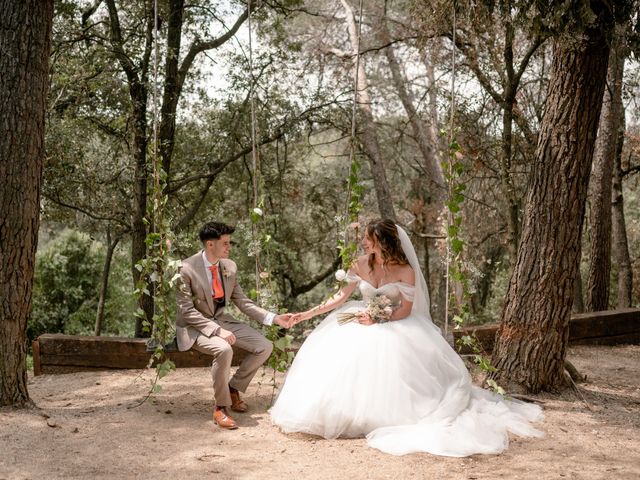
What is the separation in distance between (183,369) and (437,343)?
252cm

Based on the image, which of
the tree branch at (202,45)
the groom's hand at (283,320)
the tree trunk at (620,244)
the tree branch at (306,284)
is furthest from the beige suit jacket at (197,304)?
the tree branch at (306,284)

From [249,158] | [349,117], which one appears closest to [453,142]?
[349,117]

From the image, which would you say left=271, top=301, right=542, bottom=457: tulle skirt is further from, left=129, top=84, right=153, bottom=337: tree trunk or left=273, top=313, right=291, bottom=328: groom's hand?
left=129, top=84, right=153, bottom=337: tree trunk

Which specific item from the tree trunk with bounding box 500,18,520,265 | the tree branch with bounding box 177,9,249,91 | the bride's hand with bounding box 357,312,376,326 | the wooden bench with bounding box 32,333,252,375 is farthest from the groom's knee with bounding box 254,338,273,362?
the tree branch with bounding box 177,9,249,91

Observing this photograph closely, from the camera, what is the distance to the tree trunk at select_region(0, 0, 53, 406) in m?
4.39

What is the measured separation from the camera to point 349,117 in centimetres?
1018

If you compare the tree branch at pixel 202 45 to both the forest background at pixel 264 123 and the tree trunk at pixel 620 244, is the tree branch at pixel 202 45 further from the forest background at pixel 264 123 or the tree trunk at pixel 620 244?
the tree trunk at pixel 620 244

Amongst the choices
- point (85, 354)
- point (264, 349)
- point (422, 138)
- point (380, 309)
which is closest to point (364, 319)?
point (380, 309)

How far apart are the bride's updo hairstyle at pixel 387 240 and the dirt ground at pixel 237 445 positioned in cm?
133

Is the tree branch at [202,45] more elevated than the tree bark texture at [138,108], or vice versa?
the tree branch at [202,45]

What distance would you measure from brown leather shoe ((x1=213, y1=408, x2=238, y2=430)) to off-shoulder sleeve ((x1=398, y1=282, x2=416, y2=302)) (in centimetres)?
142

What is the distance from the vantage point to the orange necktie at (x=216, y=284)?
15.7 ft

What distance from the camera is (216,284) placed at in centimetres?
480

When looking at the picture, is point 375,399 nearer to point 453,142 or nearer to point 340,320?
point 340,320
